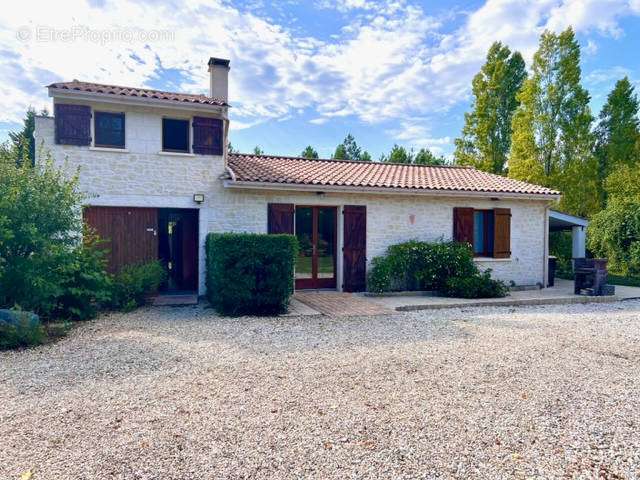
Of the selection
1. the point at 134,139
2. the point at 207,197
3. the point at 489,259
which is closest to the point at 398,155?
the point at 489,259

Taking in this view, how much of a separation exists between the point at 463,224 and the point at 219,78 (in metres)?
8.03

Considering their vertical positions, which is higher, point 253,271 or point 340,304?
point 253,271

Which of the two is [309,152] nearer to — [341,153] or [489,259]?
[341,153]

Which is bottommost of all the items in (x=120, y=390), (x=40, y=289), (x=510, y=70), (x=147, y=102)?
(x=120, y=390)

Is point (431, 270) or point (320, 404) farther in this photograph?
point (431, 270)

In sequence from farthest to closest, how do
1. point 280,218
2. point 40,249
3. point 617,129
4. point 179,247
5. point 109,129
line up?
1. point 617,129
2. point 179,247
3. point 280,218
4. point 109,129
5. point 40,249

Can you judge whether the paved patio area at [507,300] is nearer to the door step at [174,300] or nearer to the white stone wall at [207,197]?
the white stone wall at [207,197]

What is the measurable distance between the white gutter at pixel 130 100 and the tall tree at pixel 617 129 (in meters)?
23.6

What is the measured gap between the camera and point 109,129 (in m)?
9.86

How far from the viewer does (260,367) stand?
17.2ft

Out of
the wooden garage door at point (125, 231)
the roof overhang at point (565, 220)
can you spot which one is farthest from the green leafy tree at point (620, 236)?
the wooden garage door at point (125, 231)

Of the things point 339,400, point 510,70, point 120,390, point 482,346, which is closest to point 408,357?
point 482,346

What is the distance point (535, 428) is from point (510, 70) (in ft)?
86.3

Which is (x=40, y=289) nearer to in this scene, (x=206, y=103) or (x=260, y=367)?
(x=260, y=367)
